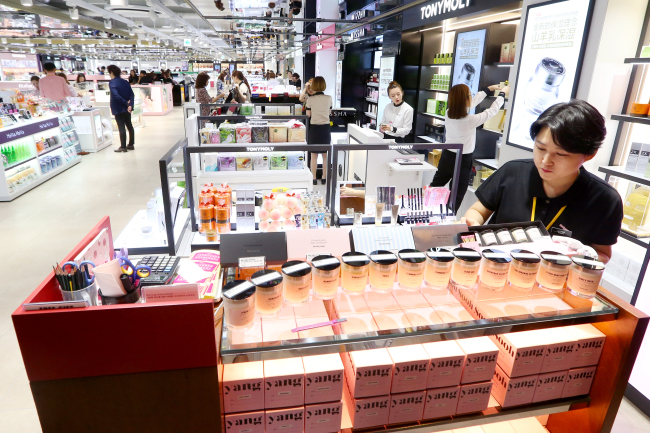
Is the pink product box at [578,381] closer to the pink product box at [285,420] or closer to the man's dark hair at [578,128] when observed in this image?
the man's dark hair at [578,128]

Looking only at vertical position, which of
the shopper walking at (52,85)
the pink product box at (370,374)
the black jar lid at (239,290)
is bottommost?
the pink product box at (370,374)

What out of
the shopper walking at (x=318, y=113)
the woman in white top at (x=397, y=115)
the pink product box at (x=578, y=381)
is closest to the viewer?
A: the pink product box at (x=578, y=381)

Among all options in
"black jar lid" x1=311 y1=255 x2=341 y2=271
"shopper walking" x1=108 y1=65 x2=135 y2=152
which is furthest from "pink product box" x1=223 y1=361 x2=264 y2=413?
"shopper walking" x1=108 y1=65 x2=135 y2=152

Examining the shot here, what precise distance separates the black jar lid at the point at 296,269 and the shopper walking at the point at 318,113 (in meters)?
5.86

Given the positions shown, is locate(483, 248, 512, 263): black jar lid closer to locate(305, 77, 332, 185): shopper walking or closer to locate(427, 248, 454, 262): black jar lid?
locate(427, 248, 454, 262): black jar lid

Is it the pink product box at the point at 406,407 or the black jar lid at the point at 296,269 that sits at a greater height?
the black jar lid at the point at 296,269

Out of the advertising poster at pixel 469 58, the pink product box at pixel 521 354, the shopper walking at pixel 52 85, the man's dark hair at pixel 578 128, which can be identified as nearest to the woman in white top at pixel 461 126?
the advertising poster at pixel 469 58

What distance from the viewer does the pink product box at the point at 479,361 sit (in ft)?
4.32

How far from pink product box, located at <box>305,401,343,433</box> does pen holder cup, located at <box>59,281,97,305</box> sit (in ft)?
2.30

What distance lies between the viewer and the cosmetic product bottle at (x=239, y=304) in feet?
3.69

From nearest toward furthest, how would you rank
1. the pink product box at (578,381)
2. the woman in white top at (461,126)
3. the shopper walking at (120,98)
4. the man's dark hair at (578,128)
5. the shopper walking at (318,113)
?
the pink product box at (578,381)
the man's dark hair at (578,128)
the woman in white top at (461,126)
the shopper walking at (318,113)
the shopper walking at (120,98)

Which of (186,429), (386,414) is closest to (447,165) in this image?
(386,414)

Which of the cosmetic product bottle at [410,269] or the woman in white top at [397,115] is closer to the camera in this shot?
the cosmetic product bottle at [410,269]

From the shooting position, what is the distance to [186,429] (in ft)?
3.74
